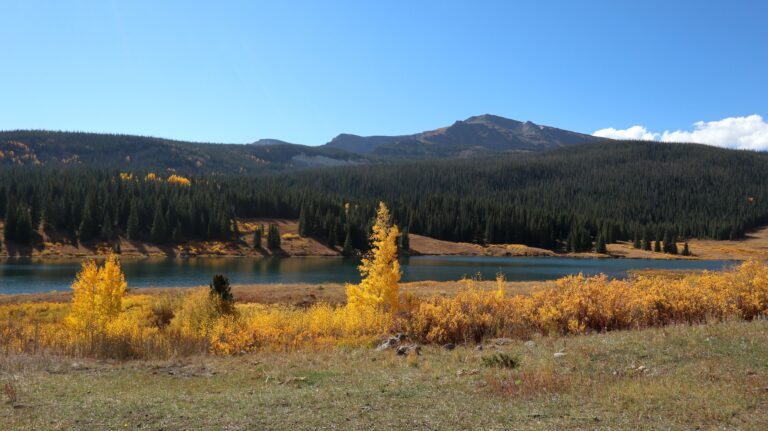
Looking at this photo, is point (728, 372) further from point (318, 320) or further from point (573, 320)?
point (318, 320)

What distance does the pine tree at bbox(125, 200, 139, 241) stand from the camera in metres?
129

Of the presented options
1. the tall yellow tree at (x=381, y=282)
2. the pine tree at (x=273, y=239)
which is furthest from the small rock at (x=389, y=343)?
the pine tree at (x=273, y=239)

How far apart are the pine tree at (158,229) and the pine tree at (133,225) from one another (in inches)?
165

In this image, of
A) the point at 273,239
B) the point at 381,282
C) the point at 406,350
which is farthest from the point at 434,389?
the point at 273,239

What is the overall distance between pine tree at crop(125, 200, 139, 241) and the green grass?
125 meters

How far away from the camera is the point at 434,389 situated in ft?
38.5

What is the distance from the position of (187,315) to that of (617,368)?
77.7 ft

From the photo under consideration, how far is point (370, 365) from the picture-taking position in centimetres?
1511

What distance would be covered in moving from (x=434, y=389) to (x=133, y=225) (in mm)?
135482

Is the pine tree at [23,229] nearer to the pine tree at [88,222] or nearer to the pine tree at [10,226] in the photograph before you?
the pine tree at [10,226]

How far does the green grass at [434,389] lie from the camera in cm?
918

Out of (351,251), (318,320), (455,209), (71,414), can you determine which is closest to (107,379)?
(71,414)

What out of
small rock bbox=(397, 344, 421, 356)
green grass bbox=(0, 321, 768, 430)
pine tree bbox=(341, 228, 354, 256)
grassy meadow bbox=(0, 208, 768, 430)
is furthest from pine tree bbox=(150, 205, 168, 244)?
small rock bbox=(397, 344, 421, 356)

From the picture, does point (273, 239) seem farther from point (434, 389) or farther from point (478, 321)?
point (434, 389)
